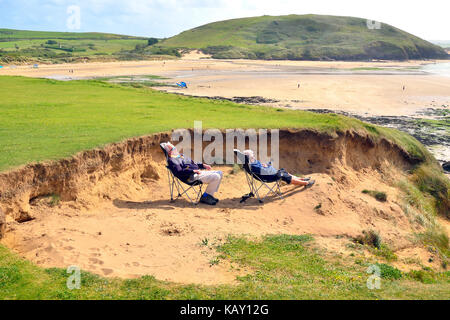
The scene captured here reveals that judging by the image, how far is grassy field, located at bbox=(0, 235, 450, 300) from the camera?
7020 millimetres

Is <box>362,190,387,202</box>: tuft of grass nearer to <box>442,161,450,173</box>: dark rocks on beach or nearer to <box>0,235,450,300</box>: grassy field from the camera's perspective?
<box>0,235,450,300</box>: grassy field

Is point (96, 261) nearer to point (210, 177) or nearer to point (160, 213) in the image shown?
point (160, 213)

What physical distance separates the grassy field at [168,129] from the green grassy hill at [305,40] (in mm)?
104142

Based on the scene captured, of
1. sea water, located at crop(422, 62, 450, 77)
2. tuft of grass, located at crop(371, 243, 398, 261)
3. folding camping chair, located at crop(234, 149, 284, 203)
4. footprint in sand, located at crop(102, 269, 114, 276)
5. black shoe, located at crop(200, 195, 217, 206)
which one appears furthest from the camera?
sea water, located at crop(422, 62, 450, 77)

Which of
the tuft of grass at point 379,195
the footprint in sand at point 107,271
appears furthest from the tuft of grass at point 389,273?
the tuft of grass at point 379,195

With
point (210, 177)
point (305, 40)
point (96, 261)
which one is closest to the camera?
point (96, 261)

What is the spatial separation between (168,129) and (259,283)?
9134 mm

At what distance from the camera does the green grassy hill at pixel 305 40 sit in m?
131

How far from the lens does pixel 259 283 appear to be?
7.86 m

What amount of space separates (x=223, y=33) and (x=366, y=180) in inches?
6692

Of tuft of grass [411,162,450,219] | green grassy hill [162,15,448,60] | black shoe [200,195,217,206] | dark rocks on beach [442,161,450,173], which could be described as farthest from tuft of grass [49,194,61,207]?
green grassy hill [162,15,448,60]

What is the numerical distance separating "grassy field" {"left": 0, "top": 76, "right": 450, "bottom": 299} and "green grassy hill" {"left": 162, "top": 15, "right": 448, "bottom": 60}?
104142mm

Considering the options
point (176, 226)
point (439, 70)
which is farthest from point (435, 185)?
point (439, 70)

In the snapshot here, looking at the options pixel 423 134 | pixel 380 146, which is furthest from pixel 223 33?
pixel 380 146
